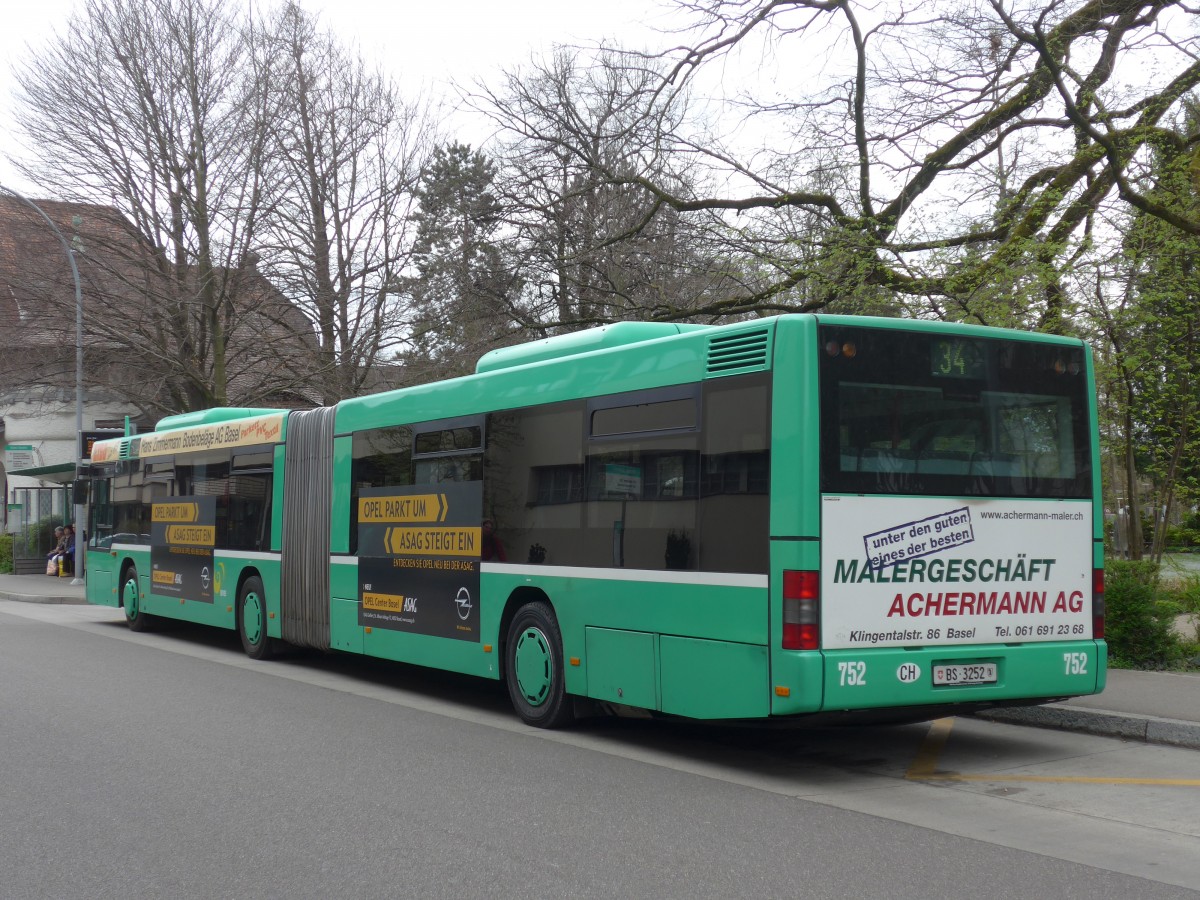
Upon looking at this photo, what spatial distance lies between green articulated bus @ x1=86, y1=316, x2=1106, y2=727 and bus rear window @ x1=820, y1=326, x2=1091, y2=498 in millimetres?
14

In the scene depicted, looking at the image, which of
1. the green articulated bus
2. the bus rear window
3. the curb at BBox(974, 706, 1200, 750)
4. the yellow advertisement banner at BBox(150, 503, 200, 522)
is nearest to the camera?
the green articulated bus

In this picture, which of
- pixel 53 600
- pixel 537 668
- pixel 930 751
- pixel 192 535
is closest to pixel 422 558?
pixel 537 668

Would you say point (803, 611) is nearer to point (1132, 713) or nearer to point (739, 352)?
point (739, 352)

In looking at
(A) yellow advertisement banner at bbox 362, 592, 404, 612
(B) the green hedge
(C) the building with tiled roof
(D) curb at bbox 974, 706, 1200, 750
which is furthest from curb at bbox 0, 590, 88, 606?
(D) curb at bbox 974, 706, 1200, 750

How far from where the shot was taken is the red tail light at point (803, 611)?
7.09 m

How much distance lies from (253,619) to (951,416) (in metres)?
9.48

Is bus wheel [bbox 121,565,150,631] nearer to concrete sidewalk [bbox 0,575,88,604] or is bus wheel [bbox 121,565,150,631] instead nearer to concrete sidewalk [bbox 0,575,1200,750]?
concrete sidewalk [bbox 0,575,88,604]

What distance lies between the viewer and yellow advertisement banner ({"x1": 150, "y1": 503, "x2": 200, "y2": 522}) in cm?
1617

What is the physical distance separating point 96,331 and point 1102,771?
986 inches

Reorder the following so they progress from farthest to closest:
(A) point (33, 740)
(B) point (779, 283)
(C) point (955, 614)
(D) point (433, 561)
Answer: (B) point (779, 283) < (D) point (433, 561) < (A) point (33, 740) < (C) point (955, 614)

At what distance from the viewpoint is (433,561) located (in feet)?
35.9

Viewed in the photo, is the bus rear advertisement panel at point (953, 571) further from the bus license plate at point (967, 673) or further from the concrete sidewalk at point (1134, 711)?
the concrete sidewalk at point (1134, 711)

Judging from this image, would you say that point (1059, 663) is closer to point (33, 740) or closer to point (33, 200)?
point (33, 740)

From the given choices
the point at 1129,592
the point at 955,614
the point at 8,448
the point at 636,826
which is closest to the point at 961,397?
the point at 955,614
